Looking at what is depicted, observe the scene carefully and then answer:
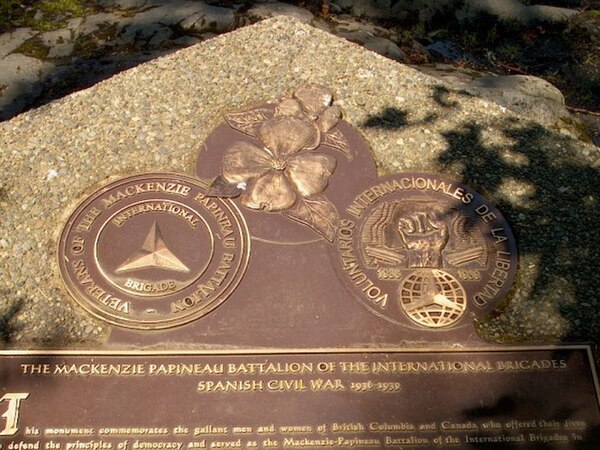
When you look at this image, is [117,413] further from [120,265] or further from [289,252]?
[289,252]

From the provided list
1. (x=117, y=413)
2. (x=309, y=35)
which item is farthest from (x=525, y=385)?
(x=309, y=35)

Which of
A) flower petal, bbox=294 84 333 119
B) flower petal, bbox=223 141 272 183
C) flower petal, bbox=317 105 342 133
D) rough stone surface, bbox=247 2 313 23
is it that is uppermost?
flower petal, bbox=294 84 333 119

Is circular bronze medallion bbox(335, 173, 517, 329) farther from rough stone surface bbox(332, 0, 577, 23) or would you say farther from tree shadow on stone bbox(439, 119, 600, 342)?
rough stone surface bbox(332, 0, 577, 23)

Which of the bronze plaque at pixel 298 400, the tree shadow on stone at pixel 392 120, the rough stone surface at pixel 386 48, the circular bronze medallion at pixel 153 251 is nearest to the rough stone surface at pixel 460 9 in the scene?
the rough stone surface at pixel 386 48

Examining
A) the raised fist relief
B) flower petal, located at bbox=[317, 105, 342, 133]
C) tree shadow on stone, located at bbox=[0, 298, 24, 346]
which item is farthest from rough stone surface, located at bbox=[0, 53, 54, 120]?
the raised fist relief

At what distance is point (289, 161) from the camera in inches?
148

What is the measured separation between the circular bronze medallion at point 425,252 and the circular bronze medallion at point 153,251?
1.80ft

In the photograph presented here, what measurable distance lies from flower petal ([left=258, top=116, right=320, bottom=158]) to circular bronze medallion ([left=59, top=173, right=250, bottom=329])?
44 cm

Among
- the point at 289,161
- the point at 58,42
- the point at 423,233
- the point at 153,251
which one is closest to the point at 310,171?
the point at 289,161

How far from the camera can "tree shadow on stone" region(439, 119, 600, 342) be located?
10.9 ft

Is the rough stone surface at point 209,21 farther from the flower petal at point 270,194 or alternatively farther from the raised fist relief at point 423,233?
the raised fist relief at point 423,233

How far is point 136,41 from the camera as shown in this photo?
5.59 meters

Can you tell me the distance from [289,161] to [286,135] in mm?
171

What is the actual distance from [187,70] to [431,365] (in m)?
2.22
